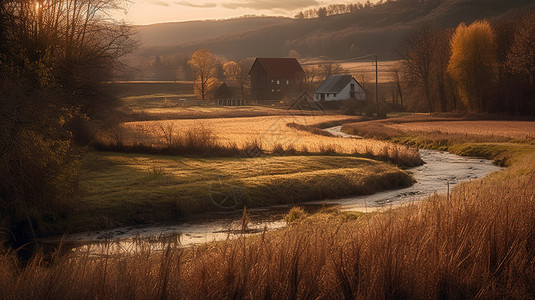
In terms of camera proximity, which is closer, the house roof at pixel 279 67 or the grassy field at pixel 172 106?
the grassy field at pixel 172 106

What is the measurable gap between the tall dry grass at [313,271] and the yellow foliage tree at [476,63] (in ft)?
223

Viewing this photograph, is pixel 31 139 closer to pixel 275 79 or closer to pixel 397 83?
pixel 397 83

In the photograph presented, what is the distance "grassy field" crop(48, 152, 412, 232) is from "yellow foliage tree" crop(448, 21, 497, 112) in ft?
149

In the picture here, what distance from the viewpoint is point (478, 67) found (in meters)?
70.6

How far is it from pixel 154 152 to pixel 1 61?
16.5m

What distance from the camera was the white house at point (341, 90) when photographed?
10512cm

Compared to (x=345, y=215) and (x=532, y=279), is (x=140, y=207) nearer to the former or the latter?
(x=345, y=215)

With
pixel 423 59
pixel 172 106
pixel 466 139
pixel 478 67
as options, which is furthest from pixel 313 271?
pixel 172 106

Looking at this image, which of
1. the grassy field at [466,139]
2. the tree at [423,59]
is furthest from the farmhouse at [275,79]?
the grassy field at [466,139]

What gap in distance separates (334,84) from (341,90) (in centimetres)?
416

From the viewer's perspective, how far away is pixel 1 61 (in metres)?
18.1

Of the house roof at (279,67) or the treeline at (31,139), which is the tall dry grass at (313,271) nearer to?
the treeline at (31,139)

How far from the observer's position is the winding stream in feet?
54.1

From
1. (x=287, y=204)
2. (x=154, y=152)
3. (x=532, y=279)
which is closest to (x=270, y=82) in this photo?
(x=154, y=152)
